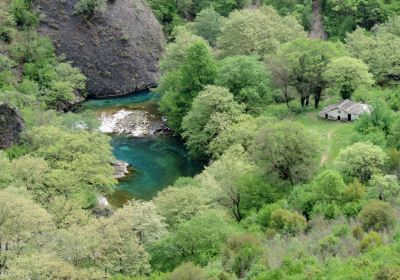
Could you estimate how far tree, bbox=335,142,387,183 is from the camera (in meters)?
54.7

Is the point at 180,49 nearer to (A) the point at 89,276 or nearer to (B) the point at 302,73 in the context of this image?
(B) the point at 302,73

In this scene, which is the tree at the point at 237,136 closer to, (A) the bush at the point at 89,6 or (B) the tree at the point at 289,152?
(B) the tree at the point at 289,152

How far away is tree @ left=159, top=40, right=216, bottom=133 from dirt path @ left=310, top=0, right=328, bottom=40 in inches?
1419

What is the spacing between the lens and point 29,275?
3925 centimetres

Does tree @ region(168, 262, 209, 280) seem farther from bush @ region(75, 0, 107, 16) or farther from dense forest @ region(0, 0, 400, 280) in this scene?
bush @ region(75, 0, 107, 16)

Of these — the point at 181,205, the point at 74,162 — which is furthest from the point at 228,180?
the point at 74,162

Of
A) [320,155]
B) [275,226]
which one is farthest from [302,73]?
[275,226]

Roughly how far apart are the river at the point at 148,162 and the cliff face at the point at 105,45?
33.2 feet

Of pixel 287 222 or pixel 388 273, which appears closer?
pixel 388 273

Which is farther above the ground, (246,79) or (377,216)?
(246,79)

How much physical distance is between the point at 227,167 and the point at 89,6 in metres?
52.5

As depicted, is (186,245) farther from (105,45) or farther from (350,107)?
(105,45)

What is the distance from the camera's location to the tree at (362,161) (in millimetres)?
54656

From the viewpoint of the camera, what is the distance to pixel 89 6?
335 ft
